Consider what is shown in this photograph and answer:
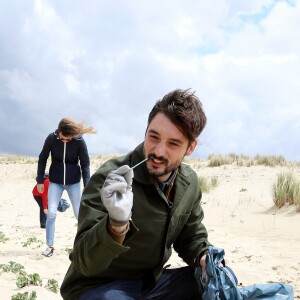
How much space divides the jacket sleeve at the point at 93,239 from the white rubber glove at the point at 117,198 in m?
0.10

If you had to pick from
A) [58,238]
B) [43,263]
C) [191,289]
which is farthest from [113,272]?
[58,238]

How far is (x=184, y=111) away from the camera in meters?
2.54

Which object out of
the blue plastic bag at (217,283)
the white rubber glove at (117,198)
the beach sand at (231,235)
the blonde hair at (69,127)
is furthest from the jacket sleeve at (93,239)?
the blonde hair at (69,127)

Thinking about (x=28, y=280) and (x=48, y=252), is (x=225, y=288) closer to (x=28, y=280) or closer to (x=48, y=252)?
(x=28, y=280)

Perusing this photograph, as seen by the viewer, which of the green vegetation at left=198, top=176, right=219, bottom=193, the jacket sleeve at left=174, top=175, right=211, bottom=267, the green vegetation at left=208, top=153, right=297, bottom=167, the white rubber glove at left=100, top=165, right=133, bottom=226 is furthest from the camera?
the green vegetation at left=208, top=153, right=297, bottom=167

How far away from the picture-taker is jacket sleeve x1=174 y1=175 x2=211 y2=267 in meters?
2.90

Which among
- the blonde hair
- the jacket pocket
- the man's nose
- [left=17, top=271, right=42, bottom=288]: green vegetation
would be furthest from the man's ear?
the blonde hair

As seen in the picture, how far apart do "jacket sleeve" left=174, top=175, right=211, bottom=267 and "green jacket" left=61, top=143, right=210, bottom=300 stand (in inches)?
0.6

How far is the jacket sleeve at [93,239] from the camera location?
211 cm

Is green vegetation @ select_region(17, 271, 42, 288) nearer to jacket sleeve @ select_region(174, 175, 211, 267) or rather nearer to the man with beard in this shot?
the man with beard

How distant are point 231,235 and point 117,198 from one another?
19.0ft

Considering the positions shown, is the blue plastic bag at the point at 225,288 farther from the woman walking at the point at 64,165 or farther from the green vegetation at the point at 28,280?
the woman walking at the point at 64,165

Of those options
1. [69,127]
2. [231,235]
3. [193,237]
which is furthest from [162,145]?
[231,235]

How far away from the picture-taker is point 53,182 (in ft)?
18.5
